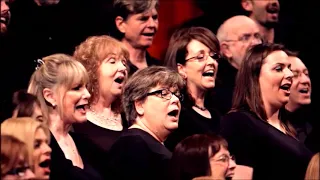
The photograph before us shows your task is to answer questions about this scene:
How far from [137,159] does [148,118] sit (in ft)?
1.16

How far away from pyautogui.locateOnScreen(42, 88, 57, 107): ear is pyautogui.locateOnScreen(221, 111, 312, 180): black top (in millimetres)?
1065

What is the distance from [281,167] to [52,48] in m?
1.75

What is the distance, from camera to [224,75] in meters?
6.93

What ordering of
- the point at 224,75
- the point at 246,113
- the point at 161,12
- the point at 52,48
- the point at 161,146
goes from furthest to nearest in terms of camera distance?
the point at 161,12 → the point at 224,75 → the point at 52,48 → the point at 246,113 → the point at 161,146

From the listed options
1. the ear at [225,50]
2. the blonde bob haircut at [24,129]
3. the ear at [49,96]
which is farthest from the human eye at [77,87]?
the ear at [225,50]

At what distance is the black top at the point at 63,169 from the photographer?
502 centimetres

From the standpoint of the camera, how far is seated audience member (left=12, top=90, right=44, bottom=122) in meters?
4.97

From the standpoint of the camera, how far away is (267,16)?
7.61m

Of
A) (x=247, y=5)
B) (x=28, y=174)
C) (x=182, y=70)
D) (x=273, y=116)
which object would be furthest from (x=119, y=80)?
(x=247, y=5)

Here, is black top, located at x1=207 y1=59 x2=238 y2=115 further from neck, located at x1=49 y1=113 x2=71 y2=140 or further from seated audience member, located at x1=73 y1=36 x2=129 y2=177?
neck, located at x1=49 y1=113 x2=71 y2=140

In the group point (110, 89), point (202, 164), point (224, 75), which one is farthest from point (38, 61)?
point (224, 75)

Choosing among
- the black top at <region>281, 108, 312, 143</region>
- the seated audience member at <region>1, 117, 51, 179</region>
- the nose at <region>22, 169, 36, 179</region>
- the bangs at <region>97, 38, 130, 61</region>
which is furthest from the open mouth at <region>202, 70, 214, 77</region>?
the nose at <region>22, 169, 36, 179</region>

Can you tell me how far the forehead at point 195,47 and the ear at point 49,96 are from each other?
1.23m

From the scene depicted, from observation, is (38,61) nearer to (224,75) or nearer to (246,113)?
(246,113)
